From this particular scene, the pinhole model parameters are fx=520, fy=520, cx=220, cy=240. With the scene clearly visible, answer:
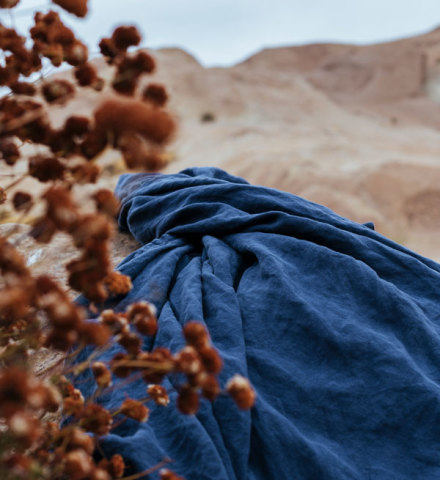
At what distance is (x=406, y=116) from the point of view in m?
9.97

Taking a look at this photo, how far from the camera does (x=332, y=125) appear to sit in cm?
850

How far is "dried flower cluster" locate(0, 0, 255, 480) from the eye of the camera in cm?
45

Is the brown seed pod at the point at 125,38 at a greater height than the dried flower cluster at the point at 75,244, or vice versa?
the brown seed pod at the point at 125,38

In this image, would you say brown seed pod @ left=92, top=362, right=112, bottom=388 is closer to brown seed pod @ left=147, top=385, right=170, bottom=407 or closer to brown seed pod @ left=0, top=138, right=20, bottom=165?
brown seed pod @ left=147, top=385, right=170, bottom=407

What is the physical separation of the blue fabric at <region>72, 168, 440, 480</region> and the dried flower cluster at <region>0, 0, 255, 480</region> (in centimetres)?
33

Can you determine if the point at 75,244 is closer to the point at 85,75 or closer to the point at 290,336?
the point at 85,75

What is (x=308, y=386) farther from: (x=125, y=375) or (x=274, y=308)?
(x=125, y=375)

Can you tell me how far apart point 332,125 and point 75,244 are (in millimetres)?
8478

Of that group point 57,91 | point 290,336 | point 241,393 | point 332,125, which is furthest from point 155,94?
point 332,125

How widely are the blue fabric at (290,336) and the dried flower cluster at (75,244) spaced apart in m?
0.33

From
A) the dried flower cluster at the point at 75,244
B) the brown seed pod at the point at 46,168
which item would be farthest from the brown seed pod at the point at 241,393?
the brown seed pod at the point at 46,168

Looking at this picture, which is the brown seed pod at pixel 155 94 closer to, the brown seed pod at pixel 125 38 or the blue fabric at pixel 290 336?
the brown seed pod at pixel 125 38

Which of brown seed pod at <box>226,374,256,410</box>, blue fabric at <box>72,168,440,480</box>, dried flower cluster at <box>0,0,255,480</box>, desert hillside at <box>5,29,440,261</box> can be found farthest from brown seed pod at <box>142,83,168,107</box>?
desert hillside at <box>5,29,440,261</box>

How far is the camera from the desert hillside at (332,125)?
532 centimetres
